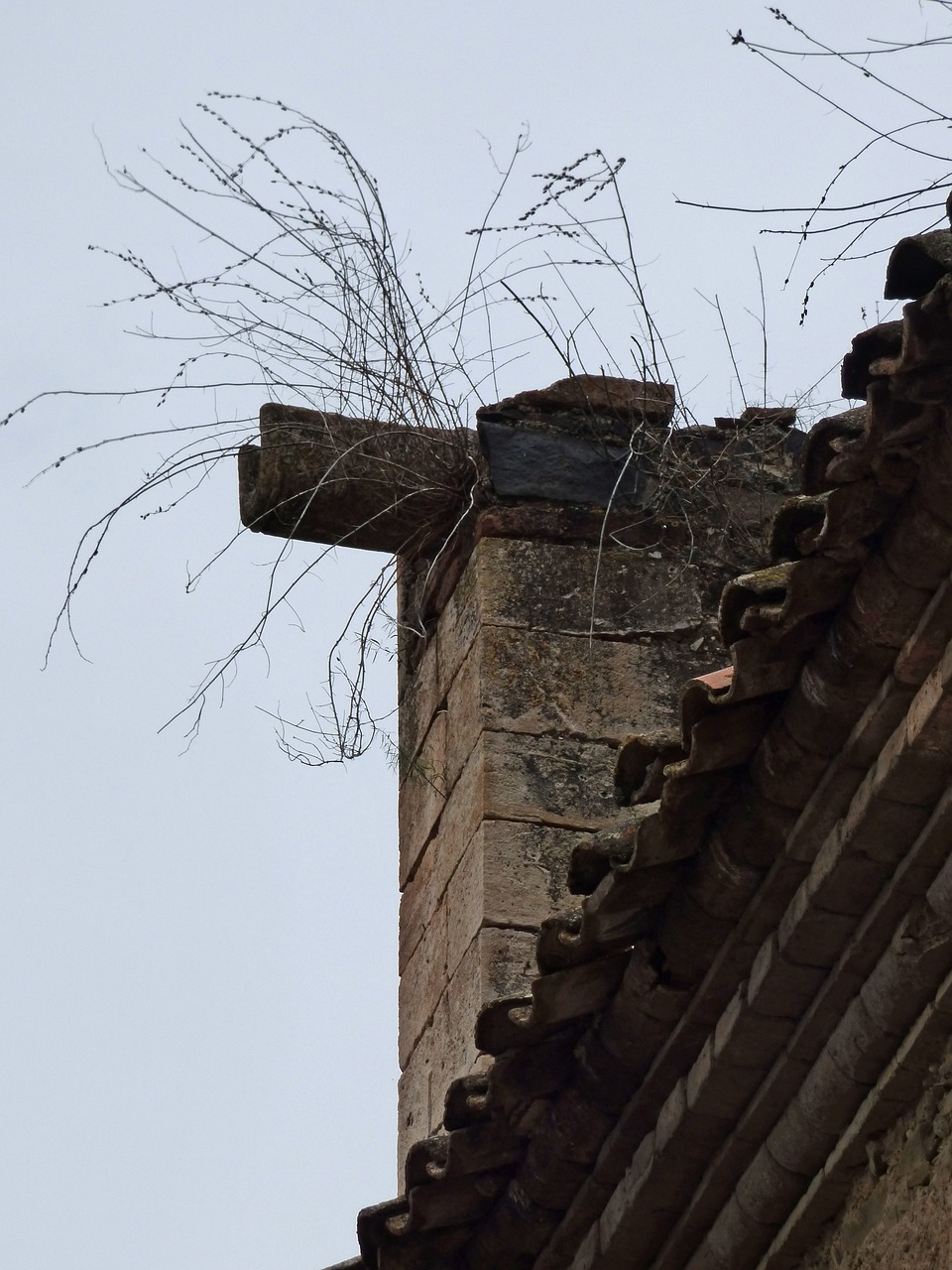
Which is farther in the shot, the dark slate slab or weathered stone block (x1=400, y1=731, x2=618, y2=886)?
the dark slate slab

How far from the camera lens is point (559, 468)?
18.0ft

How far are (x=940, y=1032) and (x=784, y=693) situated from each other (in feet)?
1.85

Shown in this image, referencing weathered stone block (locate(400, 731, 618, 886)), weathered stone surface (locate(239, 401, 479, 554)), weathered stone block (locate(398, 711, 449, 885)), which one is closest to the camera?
weathered stone block (locate(400, 731, 618, 886))

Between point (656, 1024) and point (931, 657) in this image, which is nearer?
point (931, 657)

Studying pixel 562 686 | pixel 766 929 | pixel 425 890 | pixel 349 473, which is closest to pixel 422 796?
pixel 425 890

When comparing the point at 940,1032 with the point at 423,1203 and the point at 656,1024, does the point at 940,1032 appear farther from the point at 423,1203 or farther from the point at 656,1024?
the point at 423,1203

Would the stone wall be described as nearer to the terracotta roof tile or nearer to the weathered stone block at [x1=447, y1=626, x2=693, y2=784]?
the weathered stone block at [x1=447, y1=626, x2=693, y2=784]

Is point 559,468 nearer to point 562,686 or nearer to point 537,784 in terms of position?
point 562,686

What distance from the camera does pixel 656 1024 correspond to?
353 cm

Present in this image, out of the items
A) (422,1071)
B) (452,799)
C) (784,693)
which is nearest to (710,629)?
(452,799)

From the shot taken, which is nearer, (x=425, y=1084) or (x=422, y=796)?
(x=425, y=1084)

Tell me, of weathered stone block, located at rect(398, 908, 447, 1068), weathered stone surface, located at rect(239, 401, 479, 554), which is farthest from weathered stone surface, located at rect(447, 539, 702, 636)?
weathered stone block, located at rect(398, 908, 447, 1068)

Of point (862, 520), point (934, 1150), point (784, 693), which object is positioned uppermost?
point (862, 520)

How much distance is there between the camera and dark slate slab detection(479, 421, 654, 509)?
5.42 m
